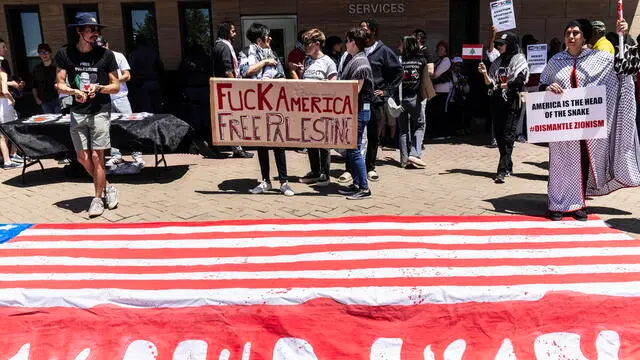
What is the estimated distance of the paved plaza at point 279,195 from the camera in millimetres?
5938

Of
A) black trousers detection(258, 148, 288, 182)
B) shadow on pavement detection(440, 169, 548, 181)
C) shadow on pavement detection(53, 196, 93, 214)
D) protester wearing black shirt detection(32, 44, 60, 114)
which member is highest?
protester wearing black shirt detection(32, 44, 60, 114)

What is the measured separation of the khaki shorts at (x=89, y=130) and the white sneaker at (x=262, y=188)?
71.9 inches

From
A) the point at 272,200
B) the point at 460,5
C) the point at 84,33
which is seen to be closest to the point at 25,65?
the point at 84,33

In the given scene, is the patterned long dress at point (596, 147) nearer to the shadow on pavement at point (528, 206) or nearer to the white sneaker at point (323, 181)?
the shadow on pavement at point (528, 206)

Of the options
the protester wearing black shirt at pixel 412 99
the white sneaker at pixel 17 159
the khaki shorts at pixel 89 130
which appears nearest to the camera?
the khaki shorts at pixel 89 130

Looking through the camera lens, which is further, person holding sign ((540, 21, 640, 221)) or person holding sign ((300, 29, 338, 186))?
person holding sign ((300, 29, 338, 186))

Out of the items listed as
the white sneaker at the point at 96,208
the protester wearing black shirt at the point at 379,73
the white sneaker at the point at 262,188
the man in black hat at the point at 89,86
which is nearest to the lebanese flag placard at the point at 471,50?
the protester wearing black shirt at the point at 379,73

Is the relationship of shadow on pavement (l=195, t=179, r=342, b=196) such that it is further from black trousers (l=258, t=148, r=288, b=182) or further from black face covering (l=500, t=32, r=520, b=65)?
black face covering (l=500, t=32, r=520, b=65)

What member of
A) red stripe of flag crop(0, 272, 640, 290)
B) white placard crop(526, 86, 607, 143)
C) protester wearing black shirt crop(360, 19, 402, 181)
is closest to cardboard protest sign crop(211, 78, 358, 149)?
protester wearing black shirt crop(360, 19, 402, 181)

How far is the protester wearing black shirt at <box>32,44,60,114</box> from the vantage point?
→ 9.59m

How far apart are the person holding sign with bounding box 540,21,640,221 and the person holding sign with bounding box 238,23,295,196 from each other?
9.88 ft

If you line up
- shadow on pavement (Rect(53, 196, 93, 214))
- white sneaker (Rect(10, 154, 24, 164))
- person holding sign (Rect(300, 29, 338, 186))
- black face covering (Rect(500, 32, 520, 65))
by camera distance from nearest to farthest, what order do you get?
shadow on pavement (Rect(53, 196, 93, 214)), person holding sign (Rect(300, 29, 338, 186)), black face covering (Rect(500, 32, 520, 65)), white sneaker (Rect(10, 154, 24, 164))

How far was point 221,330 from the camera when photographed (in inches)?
122

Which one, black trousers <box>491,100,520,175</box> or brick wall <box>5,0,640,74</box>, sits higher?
brick wall <box>5,0,640,74</box>
